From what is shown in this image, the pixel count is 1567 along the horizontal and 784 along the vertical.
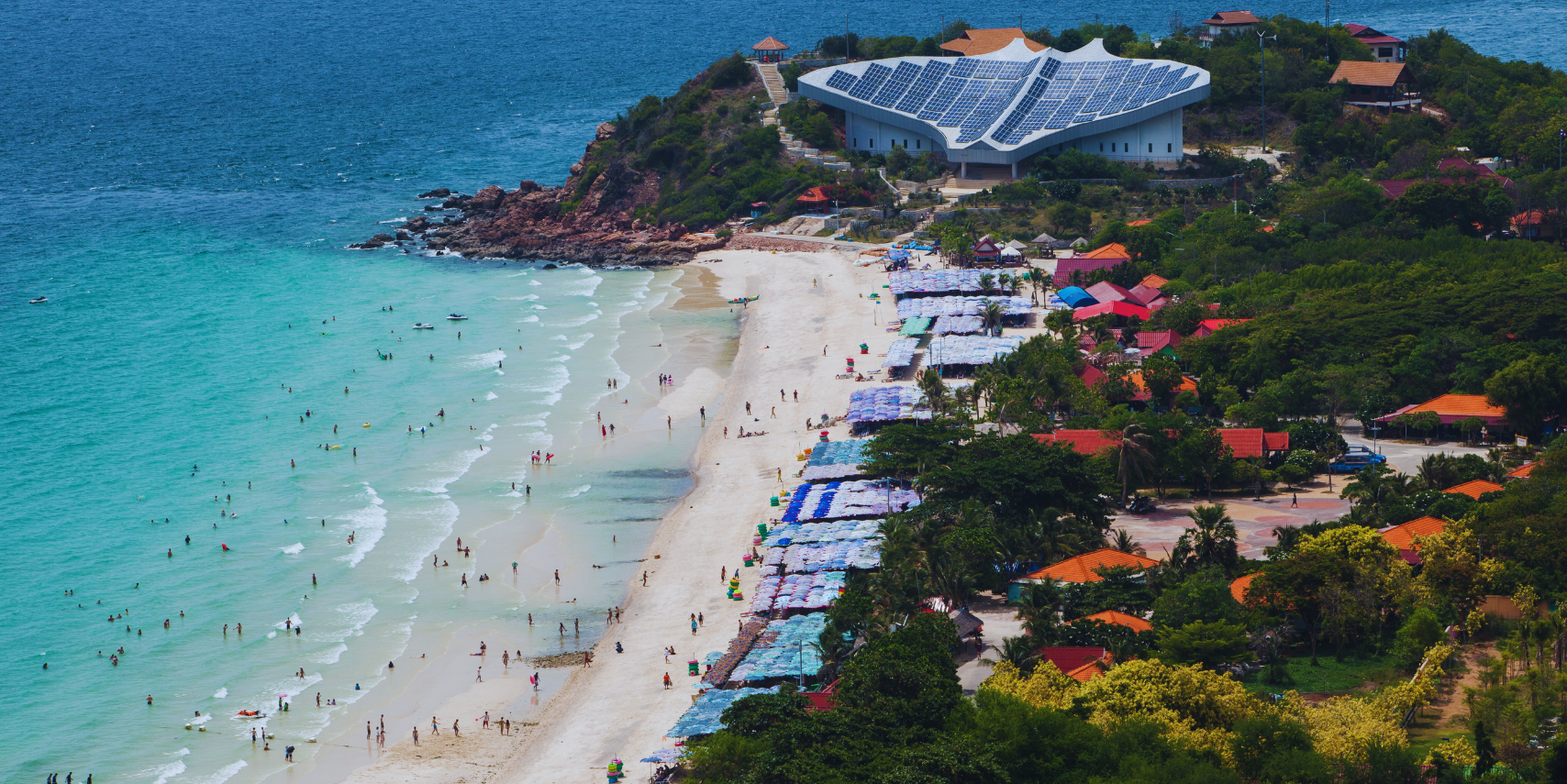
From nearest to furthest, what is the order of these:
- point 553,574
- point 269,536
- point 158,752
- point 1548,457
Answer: point 158,752 → point 1548,457 → point 553,574 → point 269,536

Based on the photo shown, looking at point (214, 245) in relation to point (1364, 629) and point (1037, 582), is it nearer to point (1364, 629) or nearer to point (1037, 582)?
point (1037, 582)

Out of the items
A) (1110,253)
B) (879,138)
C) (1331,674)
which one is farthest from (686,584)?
(879,138)

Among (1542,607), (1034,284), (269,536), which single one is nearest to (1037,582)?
(1542,607)

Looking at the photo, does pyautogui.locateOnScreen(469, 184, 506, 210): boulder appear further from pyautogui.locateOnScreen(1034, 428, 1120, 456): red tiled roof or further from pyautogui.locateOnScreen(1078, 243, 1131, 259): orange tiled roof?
pyautogui.locateOnScreen(1034, 428, 1120, 456): red tiled roof

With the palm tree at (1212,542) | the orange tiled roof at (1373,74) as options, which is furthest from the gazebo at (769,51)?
the palm tree at (1212,542)

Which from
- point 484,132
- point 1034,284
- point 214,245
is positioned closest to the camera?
point 1034,284
